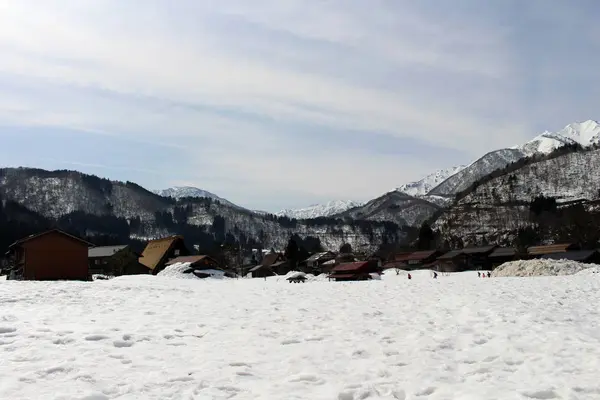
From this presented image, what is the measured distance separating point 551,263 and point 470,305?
33.0 meters

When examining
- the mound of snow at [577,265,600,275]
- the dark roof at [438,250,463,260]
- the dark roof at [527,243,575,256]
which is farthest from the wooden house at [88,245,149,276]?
the dark roof at [527,243,575,256]

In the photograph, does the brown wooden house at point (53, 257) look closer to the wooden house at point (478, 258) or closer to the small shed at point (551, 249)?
the small shed at point (551, 249)

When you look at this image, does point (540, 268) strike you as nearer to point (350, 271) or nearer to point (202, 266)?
point (350, 271)

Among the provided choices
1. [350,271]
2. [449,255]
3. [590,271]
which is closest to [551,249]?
[449,255]

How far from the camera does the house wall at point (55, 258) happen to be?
47.0m

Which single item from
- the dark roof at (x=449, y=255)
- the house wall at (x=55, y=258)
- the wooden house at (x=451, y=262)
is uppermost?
the house wall at (x=55, y=258)

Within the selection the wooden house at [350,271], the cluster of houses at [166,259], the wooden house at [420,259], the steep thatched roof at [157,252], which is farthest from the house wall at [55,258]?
the wooden house at [420,259]

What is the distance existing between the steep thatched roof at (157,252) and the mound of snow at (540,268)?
Result: 60.7 m

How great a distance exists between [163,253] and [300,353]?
8526 cm

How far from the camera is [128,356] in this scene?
349 inches

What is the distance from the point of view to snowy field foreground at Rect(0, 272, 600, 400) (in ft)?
23.7

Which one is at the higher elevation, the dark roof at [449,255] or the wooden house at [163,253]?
the wooden house at [163,253]

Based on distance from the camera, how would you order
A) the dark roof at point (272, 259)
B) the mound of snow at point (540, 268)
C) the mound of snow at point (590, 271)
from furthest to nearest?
the dark roof at point (272, 259), the mound of snow at point (540, 268), the mound of snow at point (590, 271)

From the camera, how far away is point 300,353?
9594 millimetres
